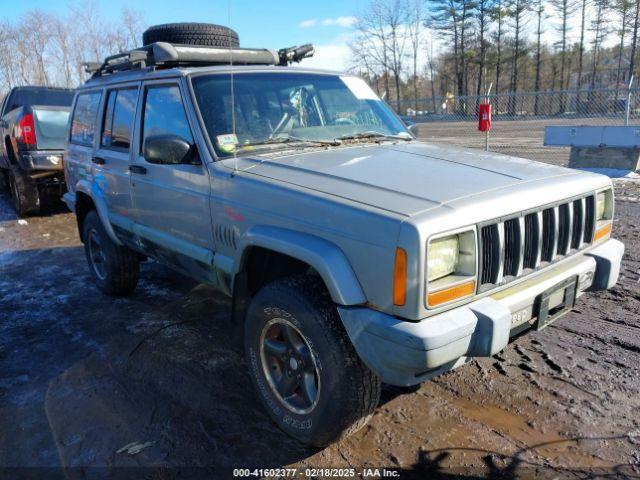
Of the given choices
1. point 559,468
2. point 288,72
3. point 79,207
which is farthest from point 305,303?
point 79,207

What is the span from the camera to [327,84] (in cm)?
387

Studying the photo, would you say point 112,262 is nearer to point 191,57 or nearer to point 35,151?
point 191,57

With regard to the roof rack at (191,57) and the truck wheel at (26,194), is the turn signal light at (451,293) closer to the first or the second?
the roof rack at (191,57)

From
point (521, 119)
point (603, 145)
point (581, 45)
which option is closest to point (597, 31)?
point (581, 45)

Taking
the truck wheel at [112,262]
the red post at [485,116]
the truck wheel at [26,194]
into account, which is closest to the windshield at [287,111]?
the truck wheel at [112,262]

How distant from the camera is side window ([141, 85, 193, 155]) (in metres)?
3.39

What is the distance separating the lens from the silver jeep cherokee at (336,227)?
2195mm

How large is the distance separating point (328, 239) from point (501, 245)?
2.65ft

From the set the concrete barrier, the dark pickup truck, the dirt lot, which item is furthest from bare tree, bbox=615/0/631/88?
the dark pickup truck

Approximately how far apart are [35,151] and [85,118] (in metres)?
4.00

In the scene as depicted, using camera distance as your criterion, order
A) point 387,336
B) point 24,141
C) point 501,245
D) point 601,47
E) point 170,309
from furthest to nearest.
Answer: point 601,47, point 24,141, point 170,309, point 501,245, point 387,336

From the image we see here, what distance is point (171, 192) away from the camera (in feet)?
11.5

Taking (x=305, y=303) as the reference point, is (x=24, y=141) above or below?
above

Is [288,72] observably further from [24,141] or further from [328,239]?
[24,141]
